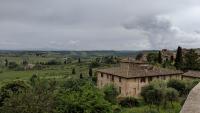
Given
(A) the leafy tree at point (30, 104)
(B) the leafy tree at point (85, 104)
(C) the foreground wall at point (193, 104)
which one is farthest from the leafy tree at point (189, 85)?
(C) the foreground wall at point (193, 104)

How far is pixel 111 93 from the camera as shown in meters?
47.5

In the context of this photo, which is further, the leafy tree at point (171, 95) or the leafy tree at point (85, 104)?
the leafy tree at point (171, 95)

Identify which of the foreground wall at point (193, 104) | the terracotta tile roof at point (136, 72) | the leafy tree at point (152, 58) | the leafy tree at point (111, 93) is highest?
the foreground wall at point (193, 104)

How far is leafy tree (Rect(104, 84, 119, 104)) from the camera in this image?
4638 cm

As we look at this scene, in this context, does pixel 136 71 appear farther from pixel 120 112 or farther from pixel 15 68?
pixel 15 68

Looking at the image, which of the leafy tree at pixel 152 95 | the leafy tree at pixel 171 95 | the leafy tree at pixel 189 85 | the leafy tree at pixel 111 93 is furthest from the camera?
the leafy tree at pixel 189 85

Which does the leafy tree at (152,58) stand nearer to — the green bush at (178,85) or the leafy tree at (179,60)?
the leafy tree at (179,60)

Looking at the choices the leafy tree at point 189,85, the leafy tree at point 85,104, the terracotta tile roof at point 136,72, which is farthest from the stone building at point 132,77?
the leafy tree at point 85,104

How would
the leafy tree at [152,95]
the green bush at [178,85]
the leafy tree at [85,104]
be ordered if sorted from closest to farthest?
1. the leafy tree at [85,104]
2. the leafy tree at [152,95]
3. the green bush at [178,85]

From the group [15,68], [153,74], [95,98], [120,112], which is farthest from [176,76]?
[15,68]

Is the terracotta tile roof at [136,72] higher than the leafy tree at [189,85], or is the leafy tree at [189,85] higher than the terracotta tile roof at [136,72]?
the terracotta tile roof at [136,72]

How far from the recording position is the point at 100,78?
59375 millimetres

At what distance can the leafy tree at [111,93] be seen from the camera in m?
46.4

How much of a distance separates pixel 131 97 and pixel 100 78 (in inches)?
457
